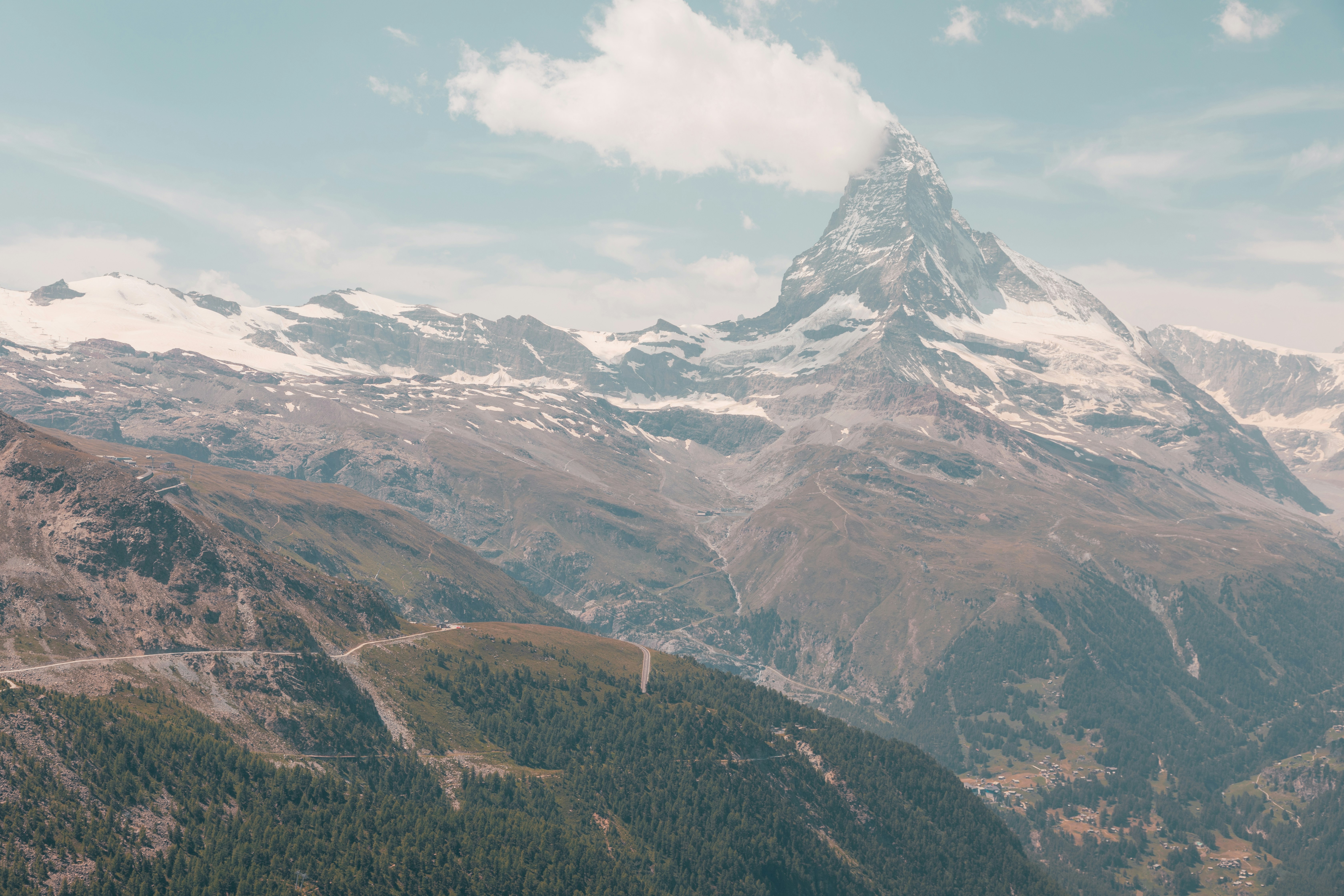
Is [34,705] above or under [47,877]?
above

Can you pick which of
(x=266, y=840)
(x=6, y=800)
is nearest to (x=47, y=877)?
(x=6, y=800)

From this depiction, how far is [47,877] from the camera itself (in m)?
169

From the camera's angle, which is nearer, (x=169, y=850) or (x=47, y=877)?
(x=47, y=877)

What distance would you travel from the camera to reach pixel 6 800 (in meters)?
178

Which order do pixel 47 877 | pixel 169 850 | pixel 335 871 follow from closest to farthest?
pixel 47 877 → pixel 169 850 → pixel 335 871

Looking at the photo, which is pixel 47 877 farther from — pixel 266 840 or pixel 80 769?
pixel 266 840

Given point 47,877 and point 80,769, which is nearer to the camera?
point 47,877

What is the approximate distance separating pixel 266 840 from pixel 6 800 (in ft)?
142

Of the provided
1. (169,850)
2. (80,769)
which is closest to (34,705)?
(80,769)

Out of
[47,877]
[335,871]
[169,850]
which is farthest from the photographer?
[335,871]

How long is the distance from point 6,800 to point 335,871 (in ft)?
185

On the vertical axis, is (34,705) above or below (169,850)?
above

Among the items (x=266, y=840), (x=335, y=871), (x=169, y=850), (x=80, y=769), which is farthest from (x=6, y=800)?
(x=335, y=871)

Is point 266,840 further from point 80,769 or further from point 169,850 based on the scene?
point 80,769
